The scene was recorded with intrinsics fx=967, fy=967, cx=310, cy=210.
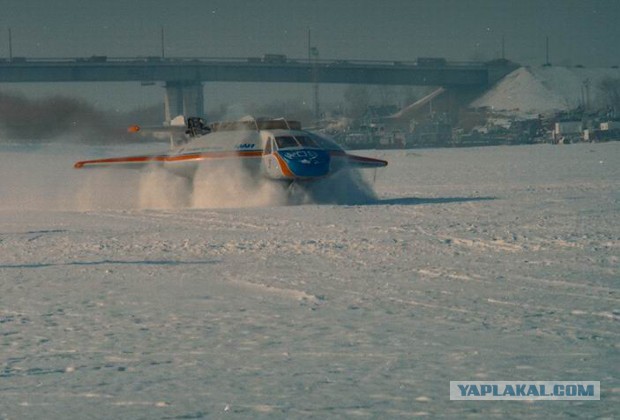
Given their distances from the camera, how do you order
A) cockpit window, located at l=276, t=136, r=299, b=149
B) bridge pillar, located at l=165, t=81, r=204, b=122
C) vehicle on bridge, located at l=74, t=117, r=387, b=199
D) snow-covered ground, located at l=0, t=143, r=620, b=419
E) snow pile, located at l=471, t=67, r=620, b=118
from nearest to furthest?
snow-covered ground, located at l=0, t=143, r=620, b=419, vehicle on bridge, located at l=74, t=117, r=387, b=199, cockpit window, located at l=276, t=136, r=299, b=149, bridge pillar, located at l=165, t=81, r=204, b=122, snow pile, located at l=471, t=67, r=620, b=118

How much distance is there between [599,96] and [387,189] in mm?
144599

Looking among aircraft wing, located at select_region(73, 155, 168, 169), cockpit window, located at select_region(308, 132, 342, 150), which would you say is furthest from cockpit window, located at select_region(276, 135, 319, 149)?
aircraft wing, located at select_region(73, 155, 168, 169)

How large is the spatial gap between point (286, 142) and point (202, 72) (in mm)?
80358

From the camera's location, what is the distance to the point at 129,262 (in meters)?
13.3

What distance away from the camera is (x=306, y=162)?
23.0 m

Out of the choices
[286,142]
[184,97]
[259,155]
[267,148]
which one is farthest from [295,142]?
[184,97]

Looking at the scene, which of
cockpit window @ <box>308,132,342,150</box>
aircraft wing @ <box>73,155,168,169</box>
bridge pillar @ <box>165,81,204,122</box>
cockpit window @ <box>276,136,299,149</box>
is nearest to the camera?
cockpit window @ <box>276,136,299,149</box>

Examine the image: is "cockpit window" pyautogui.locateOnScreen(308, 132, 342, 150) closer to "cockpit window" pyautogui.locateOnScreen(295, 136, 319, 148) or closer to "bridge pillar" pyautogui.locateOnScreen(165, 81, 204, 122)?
"cockpit window" pyautogui.locateOnScreen(295, 136, 319, 148)

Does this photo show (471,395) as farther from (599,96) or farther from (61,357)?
(599,96)

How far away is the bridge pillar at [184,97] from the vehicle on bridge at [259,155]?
6011 cm

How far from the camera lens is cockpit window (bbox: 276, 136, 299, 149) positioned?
23.6 m

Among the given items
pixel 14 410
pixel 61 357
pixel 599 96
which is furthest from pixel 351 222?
pixel 599 96

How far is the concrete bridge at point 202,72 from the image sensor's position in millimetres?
93375

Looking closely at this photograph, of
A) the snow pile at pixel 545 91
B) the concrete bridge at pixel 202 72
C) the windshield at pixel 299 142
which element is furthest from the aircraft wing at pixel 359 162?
the snow pile at pixel 545 91
